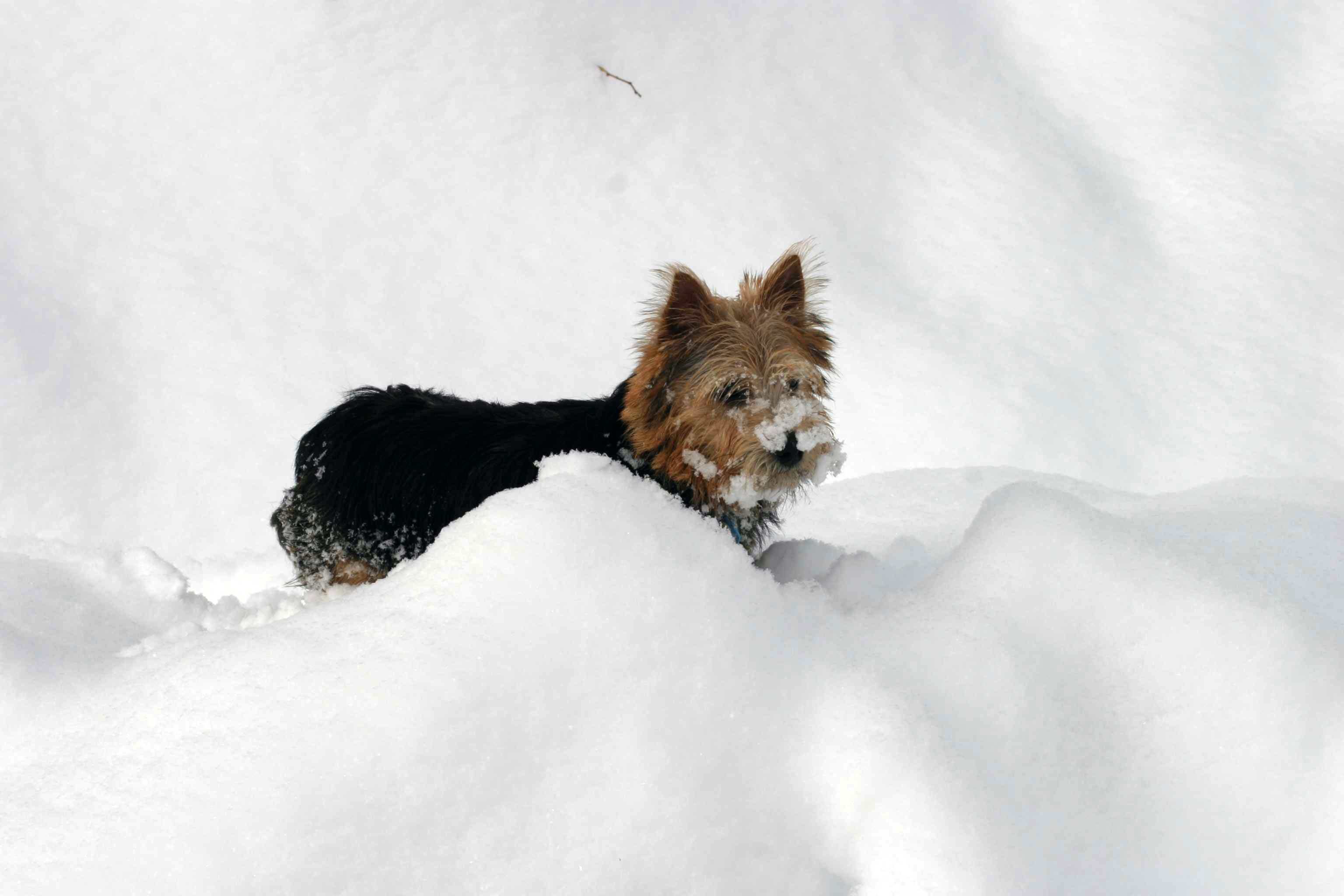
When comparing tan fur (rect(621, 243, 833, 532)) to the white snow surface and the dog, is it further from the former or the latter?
the white snow surface

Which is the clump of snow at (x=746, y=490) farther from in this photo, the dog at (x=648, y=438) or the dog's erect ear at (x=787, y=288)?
the dog's erect ear at (x=787, y=288)

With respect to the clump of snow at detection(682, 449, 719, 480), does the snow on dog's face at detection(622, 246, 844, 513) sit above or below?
above

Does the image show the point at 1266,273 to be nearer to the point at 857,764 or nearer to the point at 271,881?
the point at 857,764

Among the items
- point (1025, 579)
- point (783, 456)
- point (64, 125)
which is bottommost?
point (1025, 579)

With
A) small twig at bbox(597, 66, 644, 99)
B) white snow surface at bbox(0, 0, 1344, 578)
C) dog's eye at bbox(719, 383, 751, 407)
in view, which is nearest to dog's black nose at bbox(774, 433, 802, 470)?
dog's eye at bbox(719, 383, 751, 407)

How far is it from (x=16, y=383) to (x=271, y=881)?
4.41 meters

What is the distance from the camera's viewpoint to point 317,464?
122 inches

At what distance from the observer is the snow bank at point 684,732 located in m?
1.50

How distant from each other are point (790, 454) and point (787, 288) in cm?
62

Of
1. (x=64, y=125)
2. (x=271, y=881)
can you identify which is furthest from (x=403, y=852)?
(x=64, y=125)

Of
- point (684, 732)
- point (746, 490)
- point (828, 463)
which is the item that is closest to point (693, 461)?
point (746, 490)

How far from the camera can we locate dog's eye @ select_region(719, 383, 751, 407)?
271cm

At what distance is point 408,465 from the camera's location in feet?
9.73

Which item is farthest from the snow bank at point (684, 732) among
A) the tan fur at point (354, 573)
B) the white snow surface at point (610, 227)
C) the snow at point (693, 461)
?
the white snow surface at point (610, 227)
